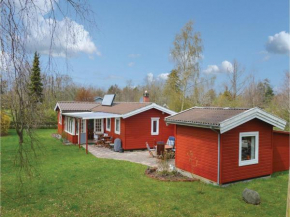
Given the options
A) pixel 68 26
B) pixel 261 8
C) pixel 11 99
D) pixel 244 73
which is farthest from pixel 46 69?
pixel 244 73

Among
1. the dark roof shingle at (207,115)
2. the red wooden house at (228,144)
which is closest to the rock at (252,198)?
the red wooden house at (228,144)

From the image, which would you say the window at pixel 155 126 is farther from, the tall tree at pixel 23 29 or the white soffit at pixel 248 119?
the tall tree at pixel 23 29

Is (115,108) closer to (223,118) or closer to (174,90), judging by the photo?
(174,90)

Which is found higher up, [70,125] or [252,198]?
[70,125]

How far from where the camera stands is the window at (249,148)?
8.86 m

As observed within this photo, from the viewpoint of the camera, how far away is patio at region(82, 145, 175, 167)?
1272cm

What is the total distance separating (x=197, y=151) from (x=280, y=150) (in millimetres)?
4163

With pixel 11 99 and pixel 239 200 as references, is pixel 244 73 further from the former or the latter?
pixel 11 99

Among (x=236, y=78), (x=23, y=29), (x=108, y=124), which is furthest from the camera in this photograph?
(x=236, y=78)

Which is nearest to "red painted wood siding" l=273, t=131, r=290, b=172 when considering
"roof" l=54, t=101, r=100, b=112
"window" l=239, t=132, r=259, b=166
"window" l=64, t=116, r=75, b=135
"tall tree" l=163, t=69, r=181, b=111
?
"window" l=239, t=132, r=259, b=166

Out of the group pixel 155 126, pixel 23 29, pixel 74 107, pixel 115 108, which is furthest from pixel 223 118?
pixel 74 107

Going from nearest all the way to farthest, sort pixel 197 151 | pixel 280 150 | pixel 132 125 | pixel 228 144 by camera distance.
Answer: pixel 228 144, pixel 197 151, pixel 280 150, pixel 132 125

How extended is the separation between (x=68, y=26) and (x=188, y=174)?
26.8 ft

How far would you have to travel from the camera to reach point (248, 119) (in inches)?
339
